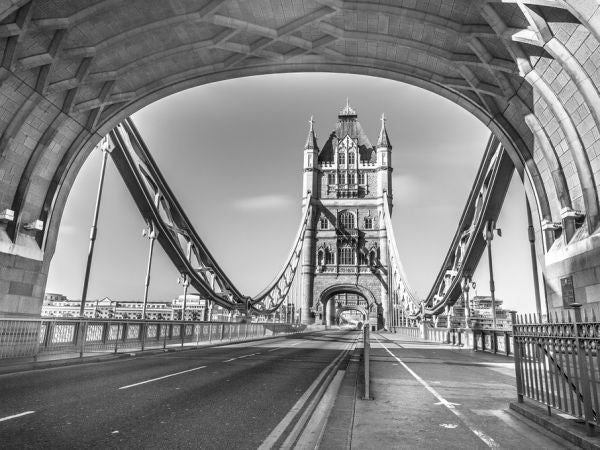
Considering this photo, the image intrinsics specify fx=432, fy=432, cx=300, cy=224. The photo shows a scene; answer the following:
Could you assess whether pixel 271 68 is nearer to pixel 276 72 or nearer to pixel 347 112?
pixel 276 72

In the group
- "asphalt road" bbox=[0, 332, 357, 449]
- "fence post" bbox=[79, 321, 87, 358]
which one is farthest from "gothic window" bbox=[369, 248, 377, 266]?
"asphalt road" bbox=[0, 332, 357, 449]

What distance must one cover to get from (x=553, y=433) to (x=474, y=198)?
90.3 ft

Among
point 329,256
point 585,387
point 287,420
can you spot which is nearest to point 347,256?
point 329,256

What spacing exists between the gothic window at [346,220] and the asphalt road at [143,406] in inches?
2652

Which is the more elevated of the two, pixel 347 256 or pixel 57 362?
pixel 347 256

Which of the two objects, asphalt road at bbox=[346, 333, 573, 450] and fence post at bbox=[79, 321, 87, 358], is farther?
fence post at bbox=[79, 321, 87, 358]

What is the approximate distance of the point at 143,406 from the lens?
637 centimetres

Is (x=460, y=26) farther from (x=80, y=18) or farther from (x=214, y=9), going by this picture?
(x=80, y=18)

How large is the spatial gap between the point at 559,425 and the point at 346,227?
73.1 m

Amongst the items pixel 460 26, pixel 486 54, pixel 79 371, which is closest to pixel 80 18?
pixel 79 371

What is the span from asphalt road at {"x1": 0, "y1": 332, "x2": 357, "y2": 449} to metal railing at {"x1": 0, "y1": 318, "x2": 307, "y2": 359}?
7.38ft

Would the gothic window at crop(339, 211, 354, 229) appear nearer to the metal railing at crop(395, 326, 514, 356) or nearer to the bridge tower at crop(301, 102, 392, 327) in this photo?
the bridge tower at crop(301, 102, 392, 327)

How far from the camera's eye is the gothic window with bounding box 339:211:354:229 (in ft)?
255

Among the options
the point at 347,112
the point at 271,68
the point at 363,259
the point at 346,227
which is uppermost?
the point at 347,112
